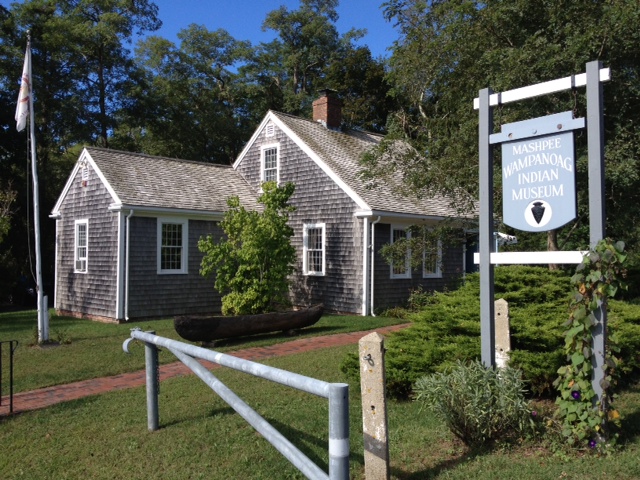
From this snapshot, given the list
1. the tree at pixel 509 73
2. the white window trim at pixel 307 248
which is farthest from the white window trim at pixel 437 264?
the white window trim at pixel 307 248

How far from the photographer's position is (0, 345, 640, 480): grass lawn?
14.9 feet

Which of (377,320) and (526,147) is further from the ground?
(526,147)

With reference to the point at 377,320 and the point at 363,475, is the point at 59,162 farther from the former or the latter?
the point at 363,475

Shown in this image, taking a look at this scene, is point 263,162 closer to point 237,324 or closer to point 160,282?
point 160,282

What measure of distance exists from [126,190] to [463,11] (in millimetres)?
9751

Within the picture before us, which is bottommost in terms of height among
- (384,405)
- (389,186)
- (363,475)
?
(363,475)

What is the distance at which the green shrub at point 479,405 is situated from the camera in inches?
189

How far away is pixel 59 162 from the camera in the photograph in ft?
111

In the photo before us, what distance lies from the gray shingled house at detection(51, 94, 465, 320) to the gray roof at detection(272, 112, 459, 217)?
0.21 ft

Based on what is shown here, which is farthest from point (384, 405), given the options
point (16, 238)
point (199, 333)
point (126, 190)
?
point (16, 238)

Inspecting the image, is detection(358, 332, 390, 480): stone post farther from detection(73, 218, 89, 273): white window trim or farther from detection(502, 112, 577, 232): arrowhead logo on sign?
detection(73, 218, 89, 273): white window trim

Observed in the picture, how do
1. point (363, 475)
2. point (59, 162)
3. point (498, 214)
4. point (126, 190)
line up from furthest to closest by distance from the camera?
point (59, 162), point (126, 190), point (498, 214), point (363, 475)

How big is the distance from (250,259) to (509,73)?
706cm

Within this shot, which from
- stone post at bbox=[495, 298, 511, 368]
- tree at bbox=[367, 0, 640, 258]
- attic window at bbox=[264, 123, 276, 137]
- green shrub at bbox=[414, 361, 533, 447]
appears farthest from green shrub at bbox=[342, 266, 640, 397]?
attic window at bbox=[264, 123, 276, 137]
